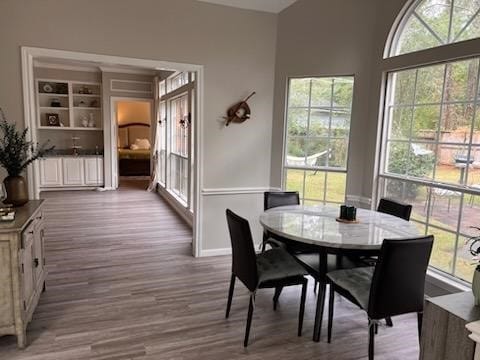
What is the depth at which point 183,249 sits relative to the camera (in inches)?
179

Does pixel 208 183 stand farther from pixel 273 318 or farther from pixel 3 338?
pixel 3 338

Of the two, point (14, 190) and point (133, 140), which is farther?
point (133, 140)

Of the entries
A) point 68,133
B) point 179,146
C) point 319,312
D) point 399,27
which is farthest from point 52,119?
point 319,312

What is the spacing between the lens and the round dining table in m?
2.36

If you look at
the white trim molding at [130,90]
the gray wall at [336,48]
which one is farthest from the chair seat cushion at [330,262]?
the white trim molding at [130,90]

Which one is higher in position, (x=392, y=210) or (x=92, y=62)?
(x=92, y=62)

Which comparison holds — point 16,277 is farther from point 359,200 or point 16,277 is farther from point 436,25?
point 436,25

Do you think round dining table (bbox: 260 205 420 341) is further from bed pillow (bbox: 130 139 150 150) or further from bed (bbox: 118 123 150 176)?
bed pillow (bbox: 130 139 150 150)

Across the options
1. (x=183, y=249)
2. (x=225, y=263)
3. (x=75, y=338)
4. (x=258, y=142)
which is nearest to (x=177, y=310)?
(x=75, y=338)

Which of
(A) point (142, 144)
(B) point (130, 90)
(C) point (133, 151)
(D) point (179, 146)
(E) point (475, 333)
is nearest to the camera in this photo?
(E) point (475, 333)

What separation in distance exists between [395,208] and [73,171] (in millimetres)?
7402

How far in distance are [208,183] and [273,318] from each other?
182 centimetres

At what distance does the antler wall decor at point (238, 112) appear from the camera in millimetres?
4160

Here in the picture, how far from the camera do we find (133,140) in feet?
38.4
